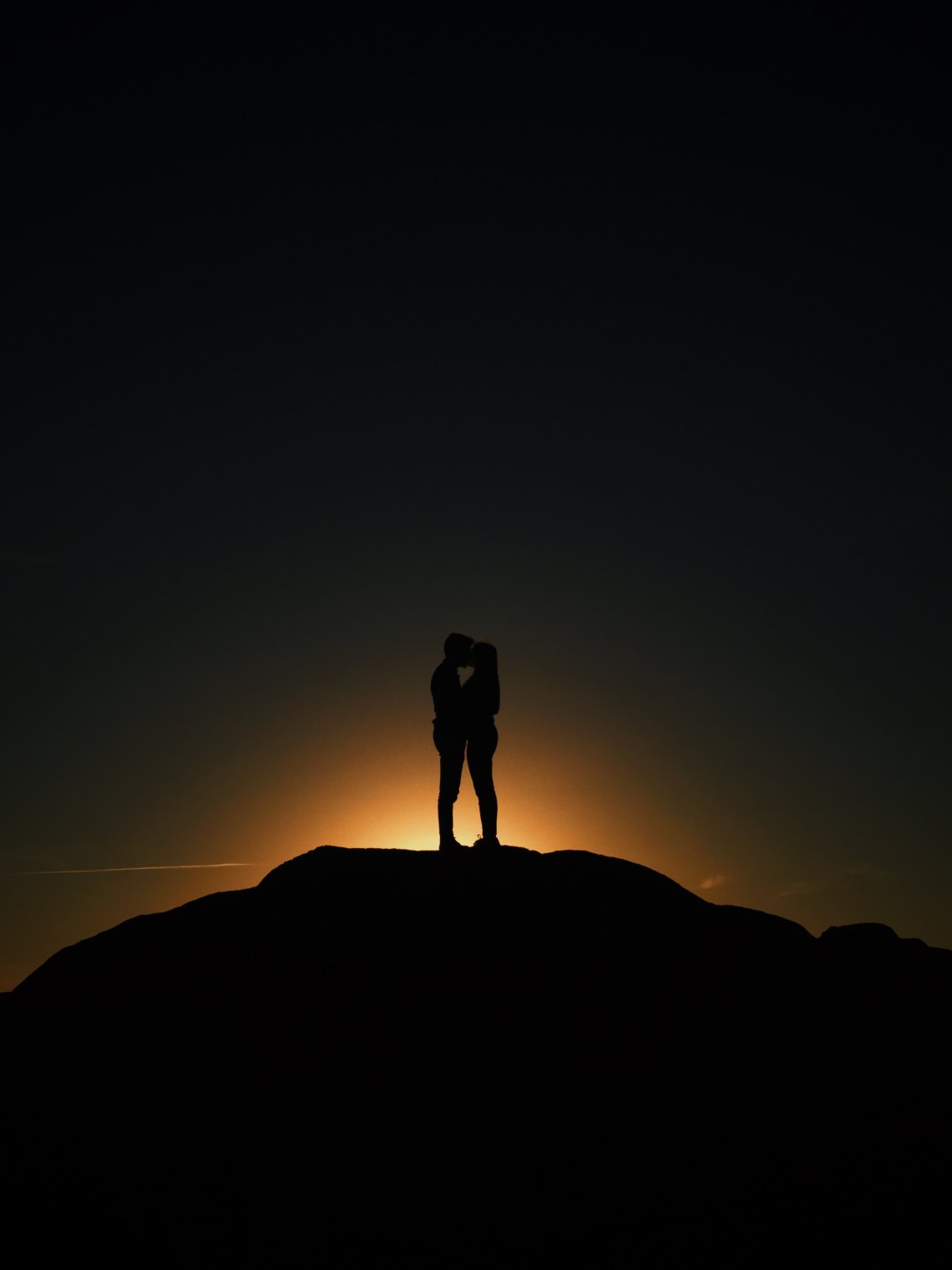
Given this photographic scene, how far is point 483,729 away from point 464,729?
334 mm

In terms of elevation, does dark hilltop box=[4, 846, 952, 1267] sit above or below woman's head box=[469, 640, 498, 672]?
below

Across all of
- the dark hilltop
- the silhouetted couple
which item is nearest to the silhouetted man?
the silhouetted couple

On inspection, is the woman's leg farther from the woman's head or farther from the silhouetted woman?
the woman's head

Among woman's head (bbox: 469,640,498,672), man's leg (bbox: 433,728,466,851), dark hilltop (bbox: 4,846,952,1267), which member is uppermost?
woman's head (bbox: 469,640,498,672)

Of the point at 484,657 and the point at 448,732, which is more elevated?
the point at 484,657

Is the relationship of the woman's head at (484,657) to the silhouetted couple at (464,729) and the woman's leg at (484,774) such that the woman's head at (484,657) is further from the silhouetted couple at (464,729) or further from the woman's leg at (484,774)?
the woman's leg at (484,774)

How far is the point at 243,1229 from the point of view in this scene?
48.5 feet

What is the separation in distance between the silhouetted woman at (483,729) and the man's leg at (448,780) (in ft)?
0.77

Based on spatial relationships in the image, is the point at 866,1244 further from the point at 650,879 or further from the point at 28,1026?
the point at 28,1026

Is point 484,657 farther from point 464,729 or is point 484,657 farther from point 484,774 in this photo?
point 484,774

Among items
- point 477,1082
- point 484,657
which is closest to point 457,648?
point 484,657

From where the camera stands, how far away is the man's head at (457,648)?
2009cm

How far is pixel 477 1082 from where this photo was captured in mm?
15844

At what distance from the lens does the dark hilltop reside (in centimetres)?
1466
